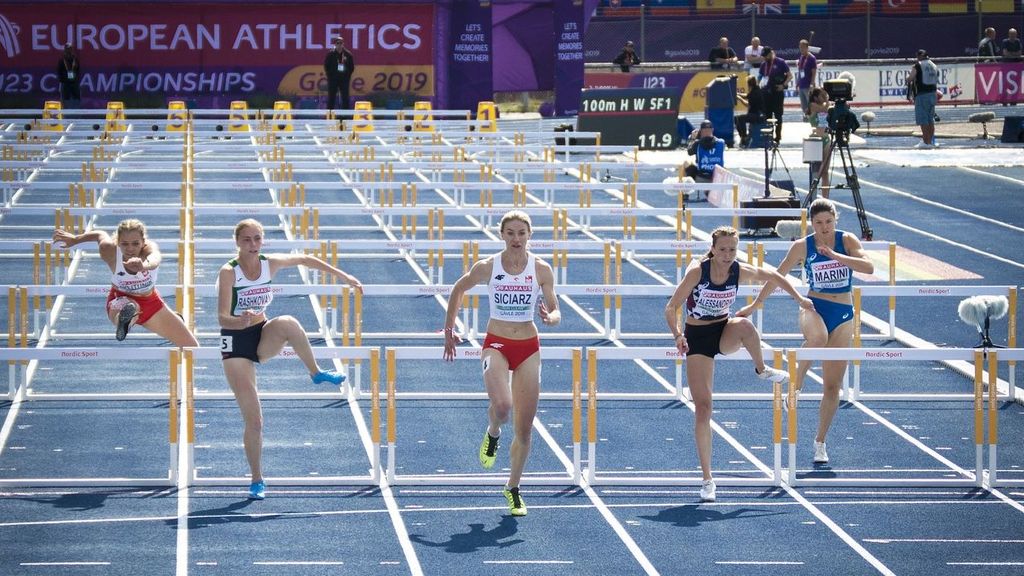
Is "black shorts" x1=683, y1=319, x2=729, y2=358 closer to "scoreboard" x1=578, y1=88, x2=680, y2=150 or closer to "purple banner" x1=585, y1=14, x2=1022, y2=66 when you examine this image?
"scoreboard" x1=578, y1=88, x2=680, y2=150

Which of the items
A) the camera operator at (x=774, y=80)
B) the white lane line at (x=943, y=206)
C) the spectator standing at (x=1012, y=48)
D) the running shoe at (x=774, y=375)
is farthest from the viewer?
the spectator standing at (x=1012, y=48)

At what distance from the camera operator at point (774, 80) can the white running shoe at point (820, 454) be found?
22.8 m

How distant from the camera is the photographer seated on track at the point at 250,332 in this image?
1032 centimetres

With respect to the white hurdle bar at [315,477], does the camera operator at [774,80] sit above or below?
above

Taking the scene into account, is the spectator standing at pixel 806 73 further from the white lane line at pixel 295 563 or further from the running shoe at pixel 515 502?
the white lane line at pixel 295 563

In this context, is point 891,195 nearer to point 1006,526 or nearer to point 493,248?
point 493,248

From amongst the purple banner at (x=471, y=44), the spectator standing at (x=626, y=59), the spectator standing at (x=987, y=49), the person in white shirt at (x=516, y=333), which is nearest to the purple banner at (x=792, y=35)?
the spectator standing at (x=987, y=49)

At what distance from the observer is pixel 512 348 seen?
10.1 metres

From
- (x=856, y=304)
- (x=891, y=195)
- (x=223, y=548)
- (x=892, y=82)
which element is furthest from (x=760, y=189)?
(x=892, y=82)

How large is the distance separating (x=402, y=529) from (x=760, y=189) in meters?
16.2

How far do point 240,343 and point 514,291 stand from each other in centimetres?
175

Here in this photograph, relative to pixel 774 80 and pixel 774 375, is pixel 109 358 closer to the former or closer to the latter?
pixel 774 375

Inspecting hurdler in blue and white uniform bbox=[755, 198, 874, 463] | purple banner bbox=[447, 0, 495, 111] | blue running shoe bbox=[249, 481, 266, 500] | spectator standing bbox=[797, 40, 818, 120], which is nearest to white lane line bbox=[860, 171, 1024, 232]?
spectator standing bbox=[797, 40, 818, 120]

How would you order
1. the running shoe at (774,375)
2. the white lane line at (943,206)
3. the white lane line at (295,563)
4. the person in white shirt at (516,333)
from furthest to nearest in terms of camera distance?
1. the white lane line at (943,206)
2. the running shoe at (774,375)
3. the person in white shirt at (516,333)
4. the white lane line at (295,563)
